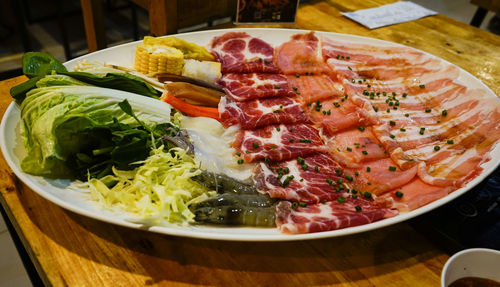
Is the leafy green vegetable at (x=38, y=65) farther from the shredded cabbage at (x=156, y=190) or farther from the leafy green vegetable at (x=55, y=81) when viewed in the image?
the shredded cabbage at (x=156, y=190)

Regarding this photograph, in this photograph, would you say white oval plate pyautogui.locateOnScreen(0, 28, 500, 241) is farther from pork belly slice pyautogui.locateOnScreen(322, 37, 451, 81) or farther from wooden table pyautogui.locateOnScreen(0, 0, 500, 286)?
pork belly slice pyautogui.locateOnScreen(322, 37, 451, 81)

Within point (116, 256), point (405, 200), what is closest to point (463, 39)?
point (405, 200)

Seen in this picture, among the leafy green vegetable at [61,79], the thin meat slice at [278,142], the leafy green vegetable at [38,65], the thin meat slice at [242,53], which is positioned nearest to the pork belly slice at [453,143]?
Result: the thin meat slice at [278,142]

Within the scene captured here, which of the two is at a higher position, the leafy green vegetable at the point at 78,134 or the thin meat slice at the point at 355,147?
the leafy green vegetable at the point at 78,134

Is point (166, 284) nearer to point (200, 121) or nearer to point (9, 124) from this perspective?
point (200, 121)

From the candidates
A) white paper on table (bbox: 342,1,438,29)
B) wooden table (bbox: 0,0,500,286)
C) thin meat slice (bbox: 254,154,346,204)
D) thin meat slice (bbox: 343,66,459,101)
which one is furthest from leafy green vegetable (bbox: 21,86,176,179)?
white paper on table (bbox: 342,1,438,29)

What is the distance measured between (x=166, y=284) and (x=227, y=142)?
0.81 m

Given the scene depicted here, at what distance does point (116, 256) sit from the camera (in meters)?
1.42

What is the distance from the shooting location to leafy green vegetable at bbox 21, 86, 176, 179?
153 cm

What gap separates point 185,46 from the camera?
2430 millimetres

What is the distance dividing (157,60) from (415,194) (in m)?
1.60

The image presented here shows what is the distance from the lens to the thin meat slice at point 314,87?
233 centimetres

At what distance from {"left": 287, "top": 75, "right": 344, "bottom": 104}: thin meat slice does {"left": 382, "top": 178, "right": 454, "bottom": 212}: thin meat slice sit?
0.79m

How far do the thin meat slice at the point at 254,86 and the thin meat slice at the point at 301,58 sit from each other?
0.14m
